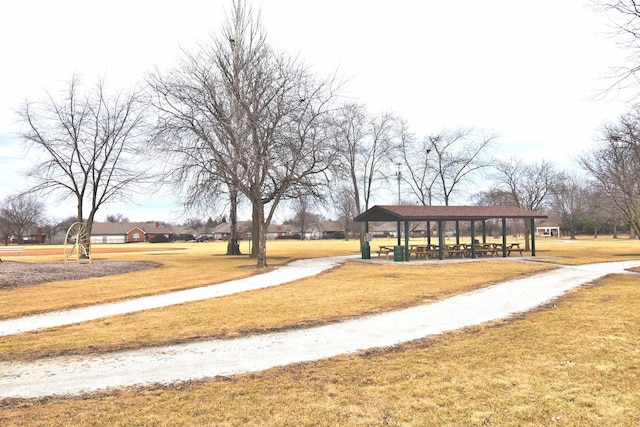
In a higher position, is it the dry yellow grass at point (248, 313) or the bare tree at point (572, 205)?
the bare tree at point (572, 205)

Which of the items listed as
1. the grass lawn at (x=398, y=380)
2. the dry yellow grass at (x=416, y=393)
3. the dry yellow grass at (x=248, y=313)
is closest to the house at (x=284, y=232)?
the dry yellow grass at (x=248, y=313)

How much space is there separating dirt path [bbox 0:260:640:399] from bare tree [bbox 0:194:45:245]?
330 ft

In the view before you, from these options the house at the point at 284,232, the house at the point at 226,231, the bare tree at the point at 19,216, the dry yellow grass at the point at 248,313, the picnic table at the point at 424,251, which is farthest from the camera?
the house at the point at 284,232

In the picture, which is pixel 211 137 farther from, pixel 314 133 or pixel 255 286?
pixel 255 286

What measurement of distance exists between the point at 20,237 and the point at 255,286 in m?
98.2

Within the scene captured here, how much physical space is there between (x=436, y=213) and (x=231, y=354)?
821 inches

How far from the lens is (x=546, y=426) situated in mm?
3877

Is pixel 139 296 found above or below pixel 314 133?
below

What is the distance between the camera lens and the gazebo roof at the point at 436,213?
24609mm

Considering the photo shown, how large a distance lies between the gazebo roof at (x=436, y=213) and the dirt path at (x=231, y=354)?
14.4 metres

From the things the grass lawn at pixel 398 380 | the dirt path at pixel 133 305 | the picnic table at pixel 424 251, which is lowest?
the dirt path at pixel 133 305

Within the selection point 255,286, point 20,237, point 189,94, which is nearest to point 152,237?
point 20,237

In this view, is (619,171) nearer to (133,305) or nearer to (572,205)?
(133,305)

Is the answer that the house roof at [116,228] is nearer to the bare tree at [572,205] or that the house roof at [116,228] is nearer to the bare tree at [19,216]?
the bare tree at [19,216]
